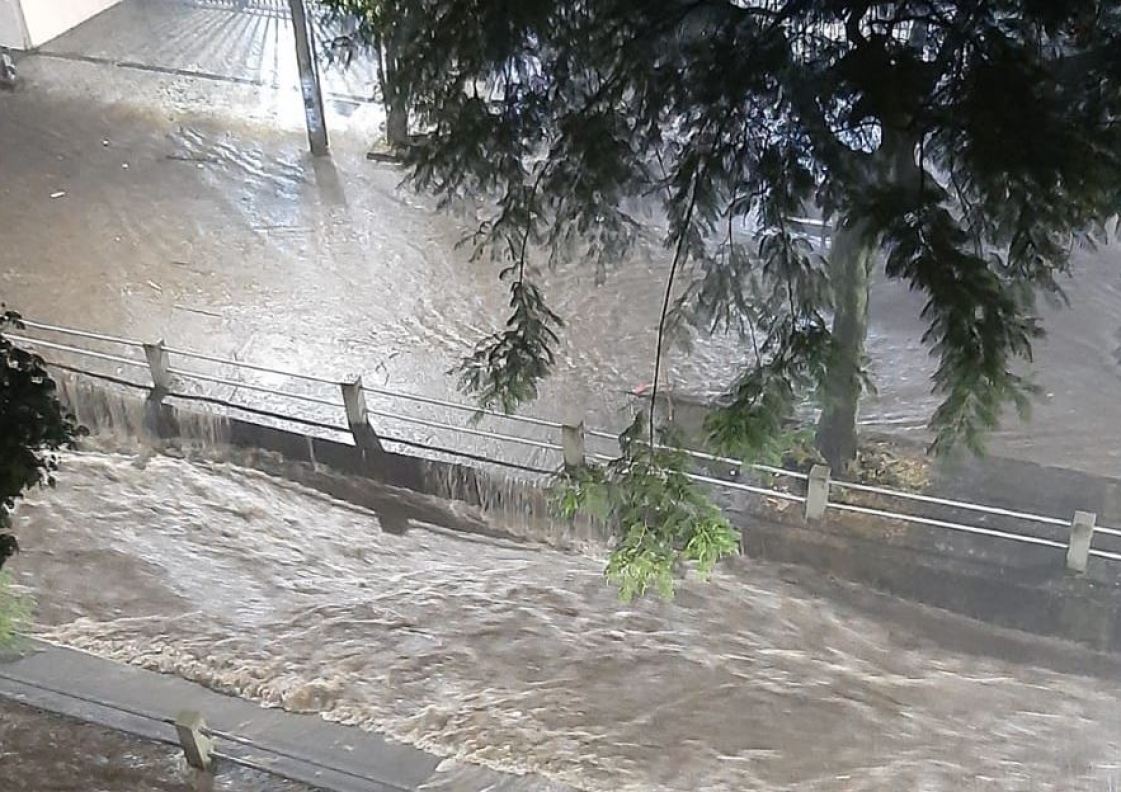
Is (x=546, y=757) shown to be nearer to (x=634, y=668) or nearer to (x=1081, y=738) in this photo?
(x=634, y=668)

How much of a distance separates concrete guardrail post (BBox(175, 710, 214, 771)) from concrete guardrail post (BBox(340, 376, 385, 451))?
1.00 meters

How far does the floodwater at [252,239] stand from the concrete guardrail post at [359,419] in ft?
0.30

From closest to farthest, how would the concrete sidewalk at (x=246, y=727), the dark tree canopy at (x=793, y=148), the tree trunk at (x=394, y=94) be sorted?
the dark tree canopy at (x=793, y=148), the tree trunk at (x=394, y=94), the concrete sidewalk at (x=246, y=727)

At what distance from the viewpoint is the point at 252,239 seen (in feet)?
12.5

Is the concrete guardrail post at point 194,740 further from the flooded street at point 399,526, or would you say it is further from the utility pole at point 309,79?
the utility pole at point 309,79

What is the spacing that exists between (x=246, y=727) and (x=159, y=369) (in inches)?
49.7

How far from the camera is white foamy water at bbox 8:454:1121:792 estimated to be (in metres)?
2.62

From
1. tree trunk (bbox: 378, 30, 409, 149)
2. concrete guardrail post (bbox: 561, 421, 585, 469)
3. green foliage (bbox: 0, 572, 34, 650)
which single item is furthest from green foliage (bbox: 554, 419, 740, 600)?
green foliage (bbox: 0, 572, 34, 650)

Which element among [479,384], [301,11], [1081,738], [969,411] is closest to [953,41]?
[969,411]

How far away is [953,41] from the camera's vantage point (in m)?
1.86

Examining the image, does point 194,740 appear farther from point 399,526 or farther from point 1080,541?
point 1080,541

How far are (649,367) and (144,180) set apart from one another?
1.85m

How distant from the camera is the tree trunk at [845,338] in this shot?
2.16 m

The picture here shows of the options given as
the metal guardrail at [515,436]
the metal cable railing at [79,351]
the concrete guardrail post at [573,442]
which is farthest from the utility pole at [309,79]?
the concrete guardrail post at [573,442]
